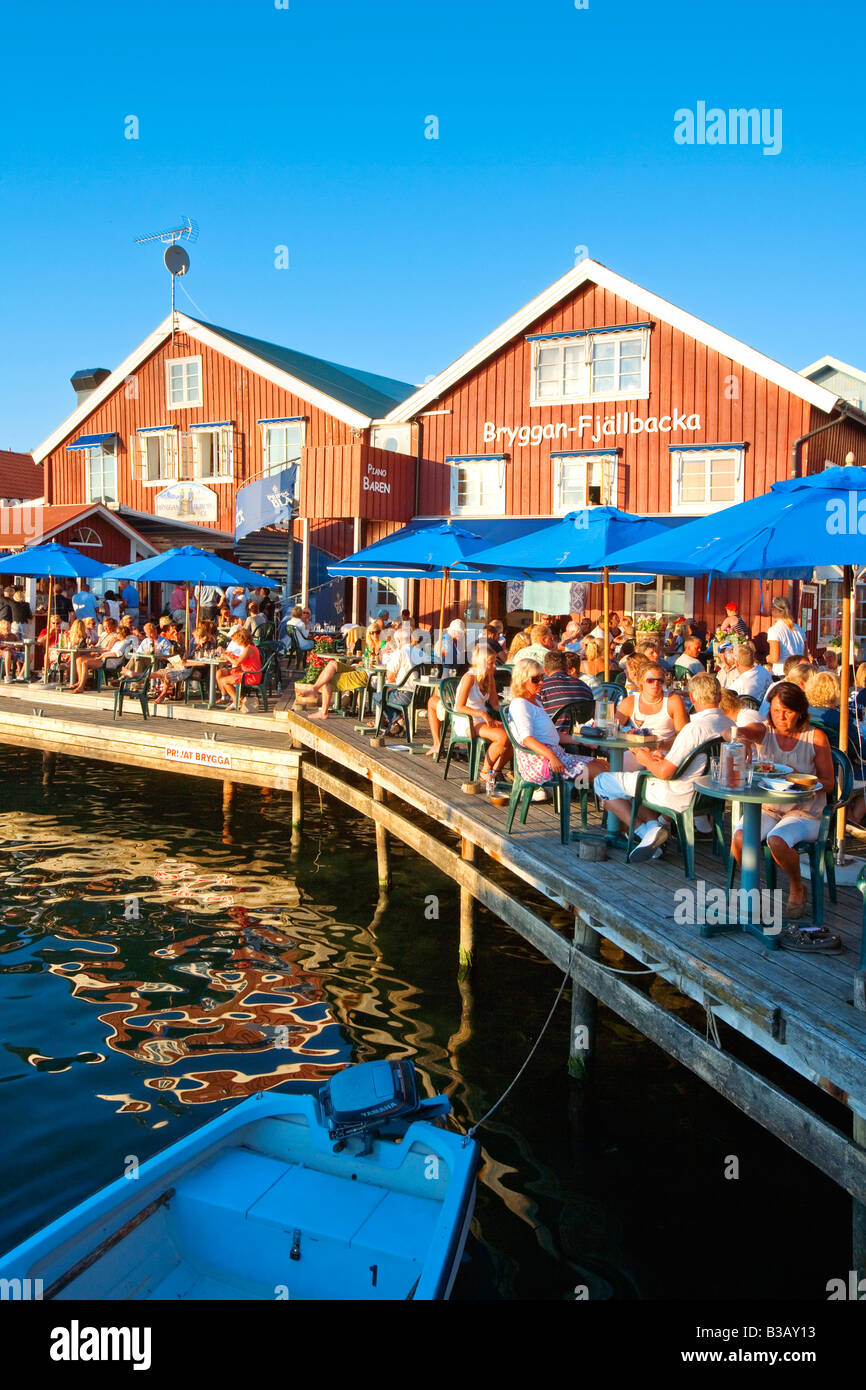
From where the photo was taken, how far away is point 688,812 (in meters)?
6.82

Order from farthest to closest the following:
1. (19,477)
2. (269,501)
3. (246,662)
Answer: (19,477) < (269,501) < (246,662)

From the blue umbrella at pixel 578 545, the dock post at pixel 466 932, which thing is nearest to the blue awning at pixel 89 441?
the blue umbrella at pixel 578 545

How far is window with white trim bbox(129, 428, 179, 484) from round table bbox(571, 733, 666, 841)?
935 inches

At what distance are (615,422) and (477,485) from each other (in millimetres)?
3642

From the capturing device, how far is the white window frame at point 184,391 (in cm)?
2861

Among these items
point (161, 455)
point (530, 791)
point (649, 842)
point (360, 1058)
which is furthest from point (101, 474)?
point (649, 842)

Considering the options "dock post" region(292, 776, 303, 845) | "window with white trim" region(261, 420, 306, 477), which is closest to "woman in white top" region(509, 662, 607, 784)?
"dock post" region(292, 776, 303, 845)

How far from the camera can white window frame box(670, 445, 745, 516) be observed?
21312 millimetres

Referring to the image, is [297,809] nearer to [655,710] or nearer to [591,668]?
[591,668]

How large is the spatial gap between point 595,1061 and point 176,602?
19.8m

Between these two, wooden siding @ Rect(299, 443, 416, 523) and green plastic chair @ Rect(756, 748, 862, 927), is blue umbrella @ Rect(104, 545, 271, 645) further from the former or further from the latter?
green plastic chair @ Rect(756, 748, 862, 927)

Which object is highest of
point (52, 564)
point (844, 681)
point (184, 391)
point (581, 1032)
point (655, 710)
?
point (184, 391)

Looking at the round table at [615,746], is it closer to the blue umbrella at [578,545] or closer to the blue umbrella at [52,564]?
the blue umbrella at [578,545]

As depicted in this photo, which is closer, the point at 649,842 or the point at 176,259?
the point at 649,842
